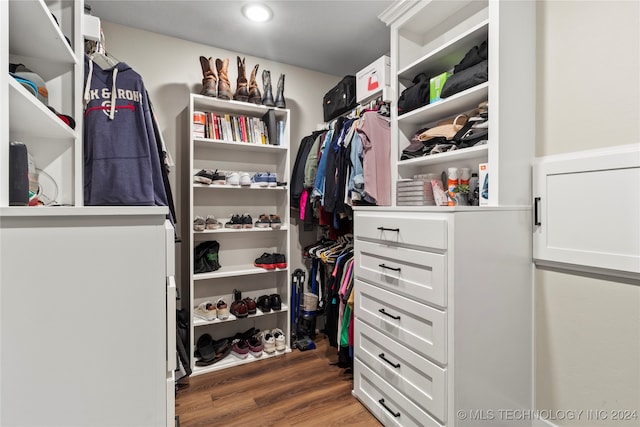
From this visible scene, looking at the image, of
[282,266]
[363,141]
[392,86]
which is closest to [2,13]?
[363,141]

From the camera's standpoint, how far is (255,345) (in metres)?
2.29

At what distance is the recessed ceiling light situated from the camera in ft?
6.24

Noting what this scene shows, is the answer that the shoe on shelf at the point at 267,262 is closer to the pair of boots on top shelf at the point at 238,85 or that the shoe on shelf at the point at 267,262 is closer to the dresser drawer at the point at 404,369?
the dresser drawer at the point at 404,369

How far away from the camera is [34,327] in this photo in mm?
595

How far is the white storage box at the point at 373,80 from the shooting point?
6.65 ft

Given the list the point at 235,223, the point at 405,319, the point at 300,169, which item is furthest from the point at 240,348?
the point at 300,169

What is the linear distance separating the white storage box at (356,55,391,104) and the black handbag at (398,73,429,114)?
193 millimetres

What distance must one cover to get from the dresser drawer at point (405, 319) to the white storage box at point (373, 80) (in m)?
1.34

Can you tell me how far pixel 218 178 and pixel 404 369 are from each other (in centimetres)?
175

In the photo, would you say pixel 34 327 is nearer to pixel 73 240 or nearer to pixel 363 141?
pixel 73 240

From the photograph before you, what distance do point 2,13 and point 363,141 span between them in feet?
5.40

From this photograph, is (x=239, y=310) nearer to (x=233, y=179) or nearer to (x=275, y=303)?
(x=275, y=303)

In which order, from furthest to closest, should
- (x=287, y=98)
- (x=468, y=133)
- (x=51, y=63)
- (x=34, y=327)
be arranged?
(x=287, y=98) < (x=468, y=133) < (x=51, y=63) < (x=34, y=327)

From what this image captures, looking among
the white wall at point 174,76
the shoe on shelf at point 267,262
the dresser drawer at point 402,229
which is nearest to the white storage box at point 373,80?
the white wall at point 174,76
